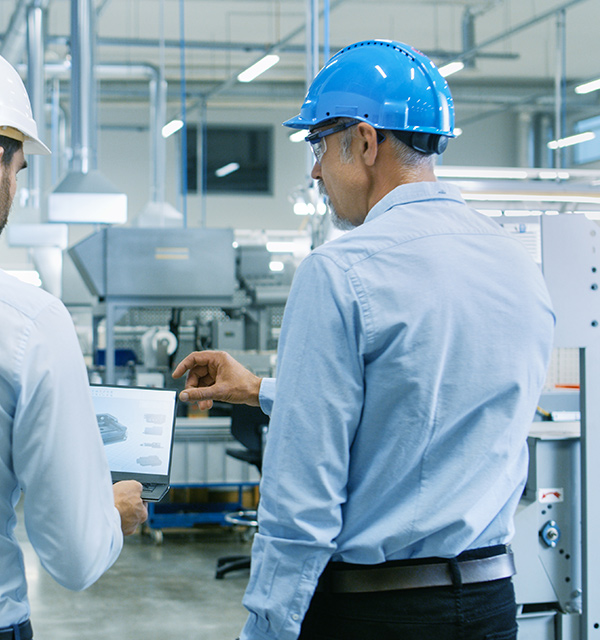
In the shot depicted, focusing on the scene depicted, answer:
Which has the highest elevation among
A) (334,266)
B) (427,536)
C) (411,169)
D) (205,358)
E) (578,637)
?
(411,169)

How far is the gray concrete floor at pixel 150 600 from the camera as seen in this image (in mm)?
3955

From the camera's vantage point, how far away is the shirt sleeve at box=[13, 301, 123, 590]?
3.23ft

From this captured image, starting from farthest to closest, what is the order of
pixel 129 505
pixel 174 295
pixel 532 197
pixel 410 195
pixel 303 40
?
1. pixel 303 40
2. pixel 532 197
3. pixel 174 295
4. pixel 129 505
5. pixel 410 195

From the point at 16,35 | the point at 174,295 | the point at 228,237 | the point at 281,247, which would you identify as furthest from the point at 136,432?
the point at 16,35

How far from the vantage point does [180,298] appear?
505 centimetres

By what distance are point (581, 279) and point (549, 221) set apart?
0.67 ft

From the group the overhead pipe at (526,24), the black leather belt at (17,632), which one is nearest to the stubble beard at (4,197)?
the black leather belt at (17,632)

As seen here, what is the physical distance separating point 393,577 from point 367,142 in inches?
22.6

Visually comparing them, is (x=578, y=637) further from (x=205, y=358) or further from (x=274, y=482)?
(x=274, y=482)

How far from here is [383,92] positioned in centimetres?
114

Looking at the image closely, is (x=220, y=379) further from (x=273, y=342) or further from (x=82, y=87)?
(x=82, y=87)

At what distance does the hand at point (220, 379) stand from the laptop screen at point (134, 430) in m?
0.16

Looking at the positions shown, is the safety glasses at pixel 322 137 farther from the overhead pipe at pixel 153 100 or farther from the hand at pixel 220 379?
the overhead pipe at pixel 153 100

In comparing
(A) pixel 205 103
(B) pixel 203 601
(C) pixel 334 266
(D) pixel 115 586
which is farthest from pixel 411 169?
(A) pixel 205 103
